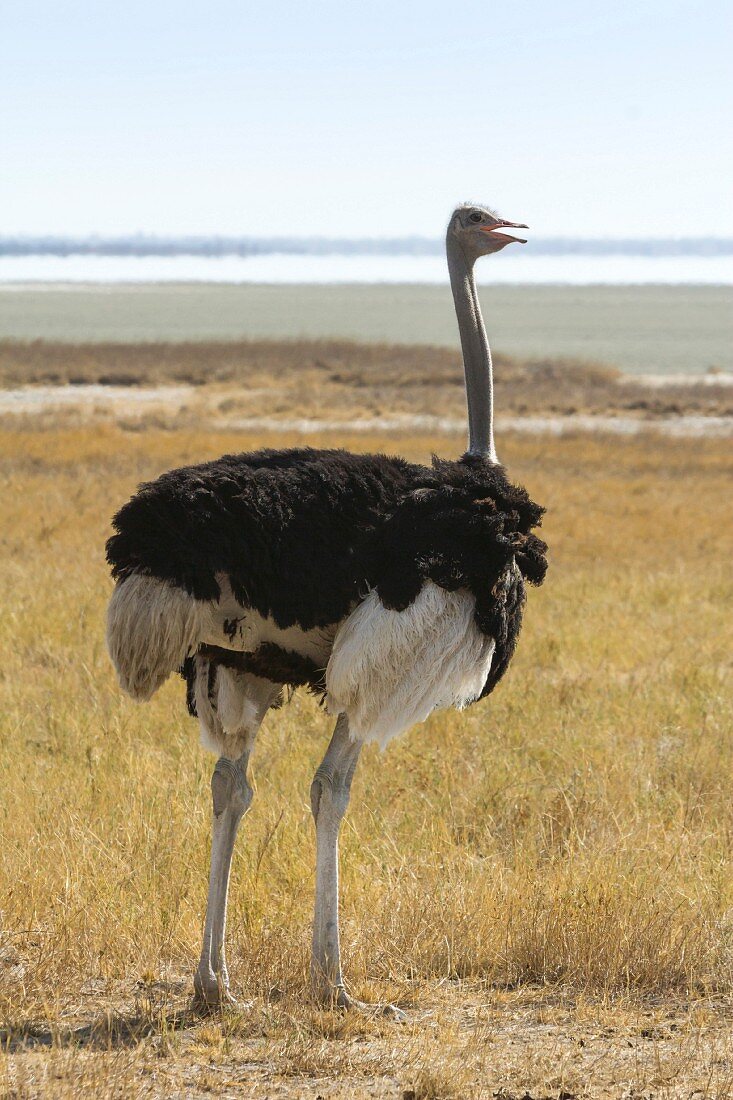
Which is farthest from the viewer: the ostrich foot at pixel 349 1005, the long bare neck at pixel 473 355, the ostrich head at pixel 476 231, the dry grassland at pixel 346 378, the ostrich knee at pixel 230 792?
the dry grassland at pixel 346 378

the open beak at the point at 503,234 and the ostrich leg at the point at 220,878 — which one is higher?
the open beak at the point at 503,234

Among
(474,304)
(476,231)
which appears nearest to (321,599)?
(474,304)

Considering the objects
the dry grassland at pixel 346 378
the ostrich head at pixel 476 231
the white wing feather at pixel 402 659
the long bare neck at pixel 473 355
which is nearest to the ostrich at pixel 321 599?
the white wing feather at pixel 402 659

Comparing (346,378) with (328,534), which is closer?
(328,534)

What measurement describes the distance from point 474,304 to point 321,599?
119cm

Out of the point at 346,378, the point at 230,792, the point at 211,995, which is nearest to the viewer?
the point at 211,995

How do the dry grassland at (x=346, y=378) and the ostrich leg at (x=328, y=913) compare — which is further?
the dry grassland at (x=346, y=378)

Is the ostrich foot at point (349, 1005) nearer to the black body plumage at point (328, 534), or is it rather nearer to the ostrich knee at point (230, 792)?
the ostrich knee at point (230, 792)

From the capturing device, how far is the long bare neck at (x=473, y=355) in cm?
394

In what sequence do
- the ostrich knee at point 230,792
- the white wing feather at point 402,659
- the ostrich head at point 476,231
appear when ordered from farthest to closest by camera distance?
the ostrich head at point 476,231 < the ostrich knee at point 230,792 < the white wing feather at point 402,659

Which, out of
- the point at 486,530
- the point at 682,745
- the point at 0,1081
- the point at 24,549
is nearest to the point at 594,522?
the point at 24,549

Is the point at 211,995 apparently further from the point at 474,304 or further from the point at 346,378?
the point at 346,378

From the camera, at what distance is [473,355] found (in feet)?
13.4

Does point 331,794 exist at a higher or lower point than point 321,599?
lower
